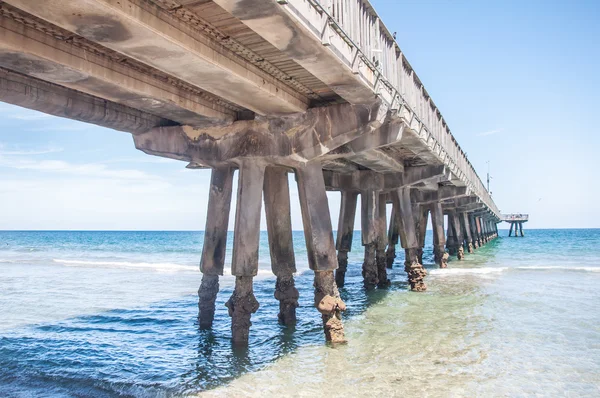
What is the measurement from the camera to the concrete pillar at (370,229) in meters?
14.3

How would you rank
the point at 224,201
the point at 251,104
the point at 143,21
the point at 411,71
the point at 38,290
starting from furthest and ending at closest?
the point at 38,290 → the point at 411,71 → the point at 224,201 → the point at 251,104 → the point at 143,21

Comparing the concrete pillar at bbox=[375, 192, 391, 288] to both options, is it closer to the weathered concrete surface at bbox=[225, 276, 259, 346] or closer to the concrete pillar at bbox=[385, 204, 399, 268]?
the concrete pillar at bbox=[385, 204, 399, 268]

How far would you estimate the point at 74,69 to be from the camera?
544 cm

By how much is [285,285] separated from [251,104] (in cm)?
413

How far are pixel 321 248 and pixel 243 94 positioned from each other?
3207 mm

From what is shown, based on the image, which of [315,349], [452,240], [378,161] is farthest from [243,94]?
[452,240]

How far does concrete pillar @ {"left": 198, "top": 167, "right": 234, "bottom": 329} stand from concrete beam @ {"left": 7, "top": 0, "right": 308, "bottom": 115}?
278 centimetres

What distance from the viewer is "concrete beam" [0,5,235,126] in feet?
16.0

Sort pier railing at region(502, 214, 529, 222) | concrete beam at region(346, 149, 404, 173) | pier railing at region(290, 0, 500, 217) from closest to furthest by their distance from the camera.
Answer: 1. pier railing at region(290, 0, 500, 217)
2. concrete beam at region(346, 149, 404, 173)
3. pier railing at region(502, 214, 529, 222)

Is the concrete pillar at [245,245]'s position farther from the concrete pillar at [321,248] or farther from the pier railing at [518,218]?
the pier railing at [518,218]

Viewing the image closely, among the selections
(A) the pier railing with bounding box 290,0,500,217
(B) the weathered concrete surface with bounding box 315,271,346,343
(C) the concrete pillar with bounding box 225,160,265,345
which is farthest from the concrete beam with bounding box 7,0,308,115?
(B) the weathered concrete surface with bounding box 315,271,346,343

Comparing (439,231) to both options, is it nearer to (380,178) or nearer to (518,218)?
(380,178)

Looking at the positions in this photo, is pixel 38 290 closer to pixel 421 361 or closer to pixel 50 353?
pixel 50 353

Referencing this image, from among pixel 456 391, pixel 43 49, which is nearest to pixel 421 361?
pixel 456 391
